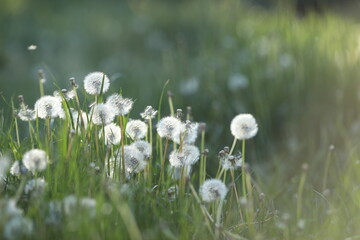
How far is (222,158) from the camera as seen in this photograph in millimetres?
1913

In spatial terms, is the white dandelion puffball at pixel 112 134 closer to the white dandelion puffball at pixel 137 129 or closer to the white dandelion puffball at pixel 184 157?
the white dandelion puffball at pixel 137 129

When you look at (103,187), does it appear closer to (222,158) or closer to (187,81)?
(222,158)

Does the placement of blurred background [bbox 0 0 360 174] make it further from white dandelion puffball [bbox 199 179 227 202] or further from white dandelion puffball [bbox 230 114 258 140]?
white dandelion puffball [bbox 199 179 227 202]

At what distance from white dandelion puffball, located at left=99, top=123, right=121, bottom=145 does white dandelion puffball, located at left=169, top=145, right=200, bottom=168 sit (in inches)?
9.1

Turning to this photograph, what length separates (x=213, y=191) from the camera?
1.76m

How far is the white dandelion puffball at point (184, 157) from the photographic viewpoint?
74.9 inches

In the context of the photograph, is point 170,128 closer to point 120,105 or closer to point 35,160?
point 120,105

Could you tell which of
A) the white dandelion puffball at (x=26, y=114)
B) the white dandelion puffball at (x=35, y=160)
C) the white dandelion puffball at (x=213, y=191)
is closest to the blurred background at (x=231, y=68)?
the white dandelion puffball at (x=26, y=114)

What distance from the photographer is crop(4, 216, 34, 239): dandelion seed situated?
140 centimetres

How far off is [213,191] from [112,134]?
473 mm

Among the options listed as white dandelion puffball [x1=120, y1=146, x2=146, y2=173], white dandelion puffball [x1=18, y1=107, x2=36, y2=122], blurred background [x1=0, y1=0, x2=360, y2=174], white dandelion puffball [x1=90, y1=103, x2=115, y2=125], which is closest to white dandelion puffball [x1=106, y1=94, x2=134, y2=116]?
white dandelion puffball [x1=90, y1=103, x2=115, y2=125]

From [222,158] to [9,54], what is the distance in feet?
17.3

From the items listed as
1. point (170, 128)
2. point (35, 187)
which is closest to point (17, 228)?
point (35, 187)

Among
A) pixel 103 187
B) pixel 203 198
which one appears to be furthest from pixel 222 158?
pixel 103 187
